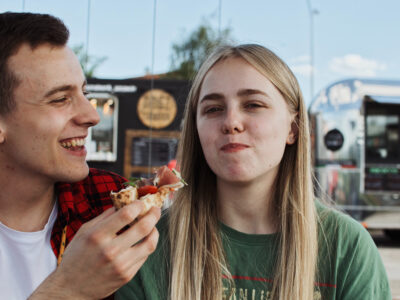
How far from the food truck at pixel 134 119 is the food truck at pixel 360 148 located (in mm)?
4083

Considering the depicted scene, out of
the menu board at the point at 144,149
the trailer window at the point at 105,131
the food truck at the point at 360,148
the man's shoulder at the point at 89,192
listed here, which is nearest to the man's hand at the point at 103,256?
the man's shoulder at the point at 89,192

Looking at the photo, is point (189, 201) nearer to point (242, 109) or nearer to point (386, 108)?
point (242, 109)

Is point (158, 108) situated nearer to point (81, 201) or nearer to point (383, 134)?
point (383, 134)

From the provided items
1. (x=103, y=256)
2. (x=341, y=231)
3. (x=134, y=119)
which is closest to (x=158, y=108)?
(x=134, y=119)

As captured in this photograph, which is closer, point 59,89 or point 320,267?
point 320,267

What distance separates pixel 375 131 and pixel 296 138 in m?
7.96

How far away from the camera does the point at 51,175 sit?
212 centimetres

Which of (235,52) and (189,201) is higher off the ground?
(235,52)

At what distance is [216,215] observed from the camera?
2.19 meters

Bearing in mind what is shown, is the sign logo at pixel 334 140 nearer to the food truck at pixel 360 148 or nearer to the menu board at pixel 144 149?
the food truck at pixel 360 148

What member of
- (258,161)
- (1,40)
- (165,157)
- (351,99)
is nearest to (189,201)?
(258,161)

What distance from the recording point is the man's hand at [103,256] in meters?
1.58

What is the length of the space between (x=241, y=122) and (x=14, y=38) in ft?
3.96

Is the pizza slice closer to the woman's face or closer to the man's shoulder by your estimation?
the woman's face
